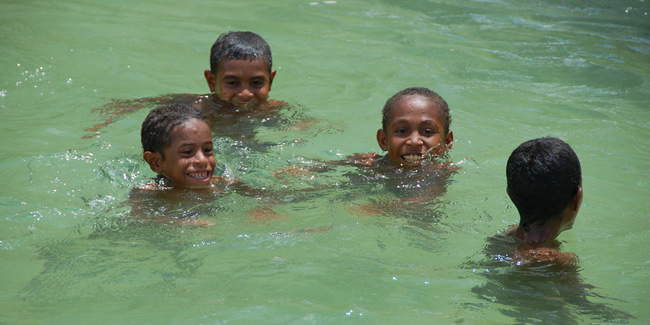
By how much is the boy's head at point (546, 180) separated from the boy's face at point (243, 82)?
3221mm

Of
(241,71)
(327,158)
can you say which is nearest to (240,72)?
(241,71)

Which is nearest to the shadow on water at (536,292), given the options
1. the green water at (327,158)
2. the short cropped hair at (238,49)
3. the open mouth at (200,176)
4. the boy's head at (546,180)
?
the green water at (327,158)

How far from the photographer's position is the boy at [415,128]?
5.32 meters

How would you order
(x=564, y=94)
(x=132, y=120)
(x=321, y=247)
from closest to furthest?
1. (x=321, y=247)
2. (x=132, y=120)
3. (x=564, y=94)

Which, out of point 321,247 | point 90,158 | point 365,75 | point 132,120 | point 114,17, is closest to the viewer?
point 321,247

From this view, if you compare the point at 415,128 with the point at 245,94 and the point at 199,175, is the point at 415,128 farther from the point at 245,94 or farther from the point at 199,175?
the point at 245,94

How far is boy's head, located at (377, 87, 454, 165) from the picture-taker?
532 centimetres

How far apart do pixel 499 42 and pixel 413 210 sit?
4.53 metres

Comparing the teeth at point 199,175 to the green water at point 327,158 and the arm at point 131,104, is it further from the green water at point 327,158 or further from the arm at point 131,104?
the arm at point 131,104

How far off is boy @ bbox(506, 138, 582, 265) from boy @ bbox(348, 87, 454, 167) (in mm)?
1375

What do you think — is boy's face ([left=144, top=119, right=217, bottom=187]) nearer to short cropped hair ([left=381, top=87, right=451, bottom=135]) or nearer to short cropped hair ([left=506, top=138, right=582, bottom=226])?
short cropped hair ([left=381, top=87, right=451, bottom=135])

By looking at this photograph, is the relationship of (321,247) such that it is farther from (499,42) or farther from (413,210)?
(499,42)

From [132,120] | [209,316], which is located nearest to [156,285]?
[209,316]

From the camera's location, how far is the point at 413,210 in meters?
4.91
